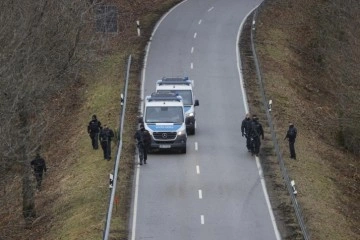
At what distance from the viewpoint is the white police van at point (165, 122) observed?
3897 cm

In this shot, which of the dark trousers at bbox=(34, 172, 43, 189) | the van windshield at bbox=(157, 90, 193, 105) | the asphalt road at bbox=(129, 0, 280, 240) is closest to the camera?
the asphalt road at bbox=(129, 0, 280, 240)

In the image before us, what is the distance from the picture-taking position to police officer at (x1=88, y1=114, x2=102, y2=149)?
129 feet

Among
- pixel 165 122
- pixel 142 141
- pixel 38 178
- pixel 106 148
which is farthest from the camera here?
pixel 165 122

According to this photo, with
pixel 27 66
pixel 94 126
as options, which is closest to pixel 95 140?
pixel 94 126

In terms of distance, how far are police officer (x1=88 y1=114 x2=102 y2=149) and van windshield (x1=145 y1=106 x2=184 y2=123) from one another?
83.2 inches

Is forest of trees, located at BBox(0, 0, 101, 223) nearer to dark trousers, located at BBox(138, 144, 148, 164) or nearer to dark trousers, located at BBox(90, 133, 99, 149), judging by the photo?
dark trousers, located at BBox(90, 133, 99, 149)

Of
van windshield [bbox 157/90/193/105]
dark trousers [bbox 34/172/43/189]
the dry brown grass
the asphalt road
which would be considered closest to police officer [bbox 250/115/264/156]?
the asphalt road

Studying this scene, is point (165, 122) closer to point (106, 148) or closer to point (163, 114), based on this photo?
point (163, 114)

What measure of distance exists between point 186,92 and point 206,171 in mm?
7122

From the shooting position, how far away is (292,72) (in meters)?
56.0

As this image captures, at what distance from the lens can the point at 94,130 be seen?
39469 mm

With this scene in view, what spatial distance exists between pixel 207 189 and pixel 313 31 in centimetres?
3379

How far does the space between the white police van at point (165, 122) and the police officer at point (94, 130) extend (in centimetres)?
198

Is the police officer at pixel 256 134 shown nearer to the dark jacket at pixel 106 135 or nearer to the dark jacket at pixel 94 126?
the dark jacket at pixel 106 135
